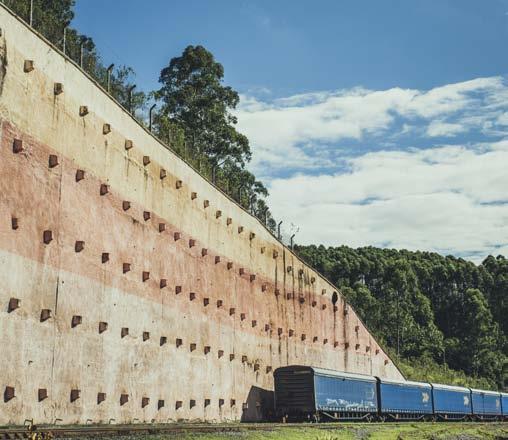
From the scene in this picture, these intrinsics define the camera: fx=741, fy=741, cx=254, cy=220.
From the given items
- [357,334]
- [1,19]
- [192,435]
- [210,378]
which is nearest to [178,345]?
[210,378]

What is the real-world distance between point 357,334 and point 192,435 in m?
34.3

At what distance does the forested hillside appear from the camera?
86688 mm

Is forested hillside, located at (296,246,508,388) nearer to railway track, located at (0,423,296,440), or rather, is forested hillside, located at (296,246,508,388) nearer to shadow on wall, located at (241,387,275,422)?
shadow on wall, located at (241,387,275,422)

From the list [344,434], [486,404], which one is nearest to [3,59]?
[344,434]

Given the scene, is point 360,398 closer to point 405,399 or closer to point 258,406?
point 258,406

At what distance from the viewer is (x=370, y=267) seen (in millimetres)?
114000

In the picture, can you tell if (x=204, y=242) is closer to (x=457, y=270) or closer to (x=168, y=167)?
(x=168, y=167)

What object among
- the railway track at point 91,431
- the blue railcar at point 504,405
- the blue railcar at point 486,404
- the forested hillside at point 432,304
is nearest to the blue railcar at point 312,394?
the railway track at point 91,431

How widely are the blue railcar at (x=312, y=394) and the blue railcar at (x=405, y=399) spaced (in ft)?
14.2

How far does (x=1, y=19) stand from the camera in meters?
19.8

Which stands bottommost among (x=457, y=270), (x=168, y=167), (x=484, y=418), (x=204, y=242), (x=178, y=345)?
(x=484, y=418)

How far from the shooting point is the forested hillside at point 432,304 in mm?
86688

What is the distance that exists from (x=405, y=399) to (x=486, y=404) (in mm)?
16175

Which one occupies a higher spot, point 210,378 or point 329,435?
point 210,378
